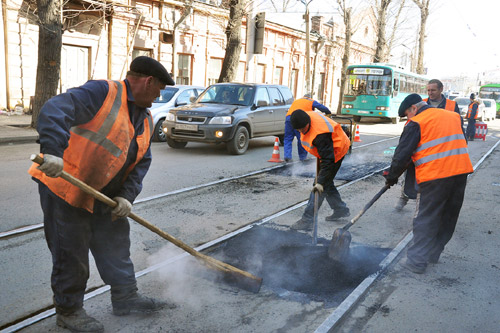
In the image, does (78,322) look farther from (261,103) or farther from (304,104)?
(261,103)

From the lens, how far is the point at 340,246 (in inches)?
171

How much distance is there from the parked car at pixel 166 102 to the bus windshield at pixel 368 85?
43.0 ft

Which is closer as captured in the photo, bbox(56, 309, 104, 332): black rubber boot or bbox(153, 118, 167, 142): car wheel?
bbox(56, 309, 104, 332): black rubber boot

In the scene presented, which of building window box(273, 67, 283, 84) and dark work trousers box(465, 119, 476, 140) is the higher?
building window box(273, 67, 283, 84)

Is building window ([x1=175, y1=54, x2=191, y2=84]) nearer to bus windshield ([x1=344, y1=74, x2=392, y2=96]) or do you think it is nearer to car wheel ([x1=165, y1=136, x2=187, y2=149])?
bus windshield ([x1=344, y1=74, x2=392, y2=96])

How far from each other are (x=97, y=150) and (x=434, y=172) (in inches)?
123

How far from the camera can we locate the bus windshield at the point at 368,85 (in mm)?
23484

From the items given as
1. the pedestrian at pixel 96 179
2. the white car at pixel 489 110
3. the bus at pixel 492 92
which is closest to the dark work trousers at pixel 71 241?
the pedestrian at pixel 96 179

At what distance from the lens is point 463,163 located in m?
4.26

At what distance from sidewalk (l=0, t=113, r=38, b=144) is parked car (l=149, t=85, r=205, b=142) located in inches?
122

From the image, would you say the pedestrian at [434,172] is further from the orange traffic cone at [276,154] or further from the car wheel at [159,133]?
the car wheel at [159,133]

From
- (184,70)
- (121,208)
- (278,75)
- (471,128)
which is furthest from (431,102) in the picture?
(278,75)

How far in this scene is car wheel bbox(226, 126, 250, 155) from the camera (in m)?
10.6

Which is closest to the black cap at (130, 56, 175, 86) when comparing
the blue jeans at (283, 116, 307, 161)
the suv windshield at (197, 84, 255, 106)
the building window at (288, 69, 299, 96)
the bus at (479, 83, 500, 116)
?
the blue jeans at (283, 116, 307, 161)
